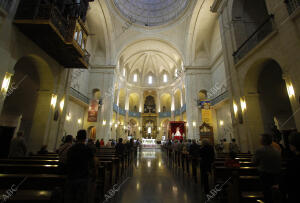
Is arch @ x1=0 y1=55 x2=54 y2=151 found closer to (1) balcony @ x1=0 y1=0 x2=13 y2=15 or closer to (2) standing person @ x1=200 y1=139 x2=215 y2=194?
(1) balcony @ x1=0 y1=0 x2=13 y2=15

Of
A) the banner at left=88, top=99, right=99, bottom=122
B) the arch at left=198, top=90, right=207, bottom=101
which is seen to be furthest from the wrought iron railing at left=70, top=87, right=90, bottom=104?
the arch at left=198, top=90, right=207, bottom=101

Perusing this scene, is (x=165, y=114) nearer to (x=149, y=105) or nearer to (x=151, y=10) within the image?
(x=149, y=105)

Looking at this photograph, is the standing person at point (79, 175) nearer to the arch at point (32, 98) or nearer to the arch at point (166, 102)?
the arch at point (32, 98)

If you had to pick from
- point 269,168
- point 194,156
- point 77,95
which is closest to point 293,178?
point 269,168

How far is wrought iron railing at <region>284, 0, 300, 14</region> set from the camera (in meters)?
4.66

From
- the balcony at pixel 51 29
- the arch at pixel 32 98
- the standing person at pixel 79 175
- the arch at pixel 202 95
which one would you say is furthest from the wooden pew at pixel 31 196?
the arch at pixel 202 95

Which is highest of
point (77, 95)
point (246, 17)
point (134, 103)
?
point (246, 17)

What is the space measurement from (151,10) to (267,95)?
19411 millimetres

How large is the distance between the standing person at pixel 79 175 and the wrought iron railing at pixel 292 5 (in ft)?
23.9

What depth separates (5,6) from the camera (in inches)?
203

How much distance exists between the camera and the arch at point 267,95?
7.03 m

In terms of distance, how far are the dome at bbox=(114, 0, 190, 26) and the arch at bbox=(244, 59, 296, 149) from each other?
13.9 meters

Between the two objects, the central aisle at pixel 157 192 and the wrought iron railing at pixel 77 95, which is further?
the wrought iron railing at pixel 77 95

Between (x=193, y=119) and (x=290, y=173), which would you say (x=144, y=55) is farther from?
(x=290, y=173)
